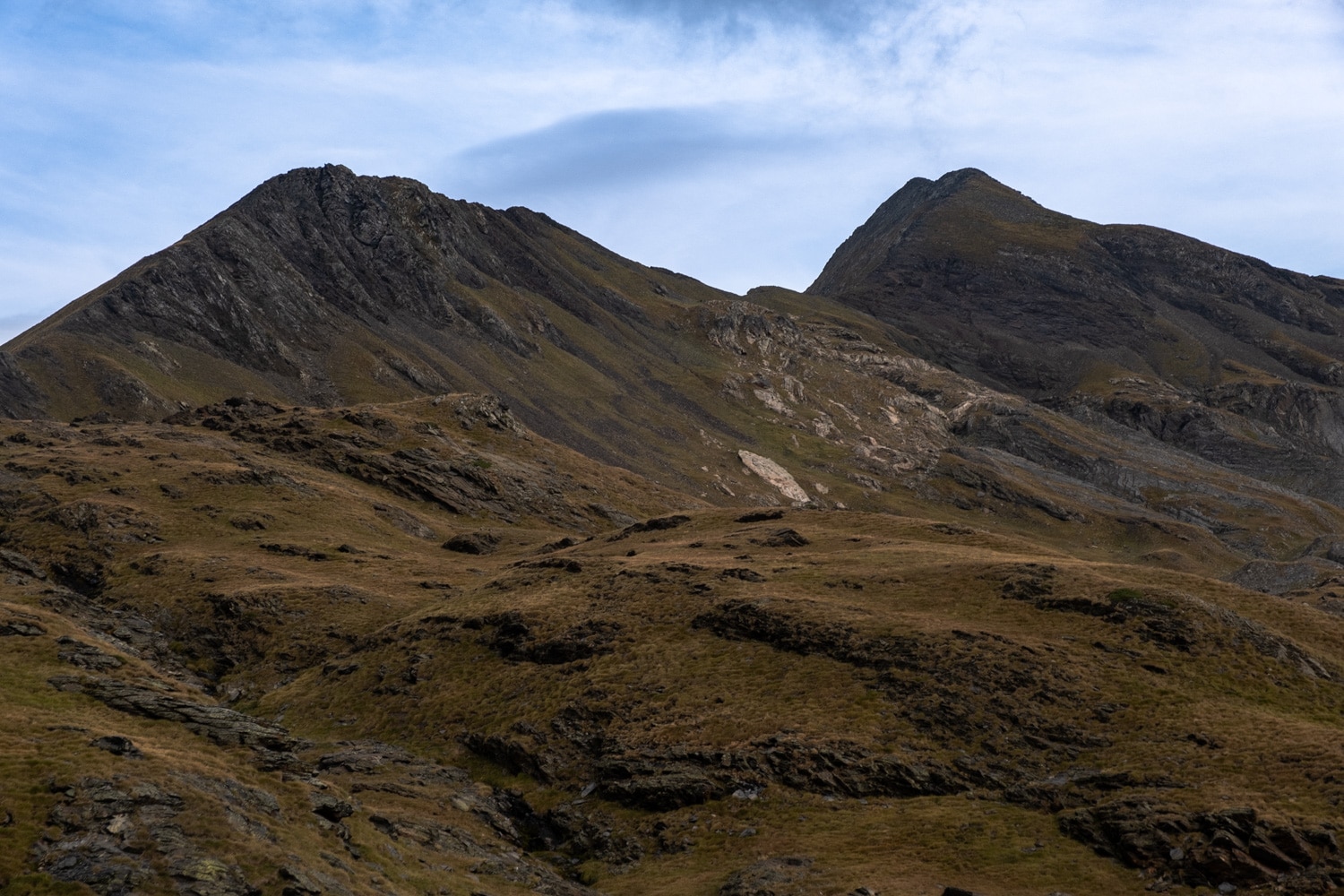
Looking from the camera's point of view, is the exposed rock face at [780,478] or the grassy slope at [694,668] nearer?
the grassy slope at [694,668]

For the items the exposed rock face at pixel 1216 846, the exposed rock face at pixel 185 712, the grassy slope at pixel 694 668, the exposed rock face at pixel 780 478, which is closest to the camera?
the exposed rock face at pixel 1216 846

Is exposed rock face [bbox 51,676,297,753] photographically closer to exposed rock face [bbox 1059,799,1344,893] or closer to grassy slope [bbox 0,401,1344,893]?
grassy slope [bbox 0,401,1344,893]

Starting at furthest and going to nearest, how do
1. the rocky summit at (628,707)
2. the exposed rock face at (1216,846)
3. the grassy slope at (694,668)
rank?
the grassy slope at (694,668), the rocky summit at (628,707), the exposed rock face at (1216,846)

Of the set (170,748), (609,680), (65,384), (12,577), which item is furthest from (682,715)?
(65,384)

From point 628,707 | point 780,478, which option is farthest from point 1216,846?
point 780,478

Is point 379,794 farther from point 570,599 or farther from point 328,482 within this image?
point 328,482

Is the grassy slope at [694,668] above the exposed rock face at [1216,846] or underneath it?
above

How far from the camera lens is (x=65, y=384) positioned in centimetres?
14862

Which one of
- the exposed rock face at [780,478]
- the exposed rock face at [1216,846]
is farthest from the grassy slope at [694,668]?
the exposed rock face at [780,478]

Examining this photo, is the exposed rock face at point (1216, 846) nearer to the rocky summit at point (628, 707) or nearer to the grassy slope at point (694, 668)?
the rocky summit at point (628, 707)

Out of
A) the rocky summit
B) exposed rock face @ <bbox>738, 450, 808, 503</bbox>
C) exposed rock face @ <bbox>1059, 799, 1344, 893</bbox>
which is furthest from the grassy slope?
exposed rock face @ <bbox>738, 450, 808, 503</bbox>

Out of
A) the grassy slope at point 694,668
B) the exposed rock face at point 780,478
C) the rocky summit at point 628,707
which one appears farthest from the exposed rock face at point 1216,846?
the exposed rock face at point 780,478

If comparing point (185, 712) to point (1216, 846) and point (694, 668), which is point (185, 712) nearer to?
point (694, 668)

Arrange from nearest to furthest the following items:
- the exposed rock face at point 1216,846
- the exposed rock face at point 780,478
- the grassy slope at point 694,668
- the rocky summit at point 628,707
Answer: the exposed rock face at point 1216,846, the rocky summit at point 628,707, the grassy slope at point 694,668, the exposed rock face at point 780,478
